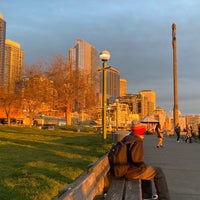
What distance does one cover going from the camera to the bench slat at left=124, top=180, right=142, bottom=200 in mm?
4883

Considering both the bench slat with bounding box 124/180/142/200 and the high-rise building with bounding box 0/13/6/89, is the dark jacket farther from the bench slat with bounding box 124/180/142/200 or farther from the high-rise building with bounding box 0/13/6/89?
the high-rise building with bounding box 0/13/6/89

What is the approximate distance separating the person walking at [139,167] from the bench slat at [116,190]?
187 mm

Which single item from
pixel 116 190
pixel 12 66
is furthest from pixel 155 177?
pixel 12 66

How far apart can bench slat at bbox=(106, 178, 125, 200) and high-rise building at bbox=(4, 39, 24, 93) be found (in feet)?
147

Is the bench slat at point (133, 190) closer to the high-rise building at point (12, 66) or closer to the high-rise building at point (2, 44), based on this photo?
the high-rise building at point (12, 66)

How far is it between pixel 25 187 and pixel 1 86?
181 ft

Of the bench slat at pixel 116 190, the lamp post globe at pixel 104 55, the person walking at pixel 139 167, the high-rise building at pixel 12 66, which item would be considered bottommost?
the bench slat at pixel 116 190

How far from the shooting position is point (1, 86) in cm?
5894

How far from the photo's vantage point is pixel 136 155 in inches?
219

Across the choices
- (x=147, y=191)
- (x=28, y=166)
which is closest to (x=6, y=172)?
(x=28, y=166)

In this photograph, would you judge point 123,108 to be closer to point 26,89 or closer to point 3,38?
point 3,38

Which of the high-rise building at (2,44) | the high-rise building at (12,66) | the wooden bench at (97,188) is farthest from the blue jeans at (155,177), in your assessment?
the high-rise building at (2,44)

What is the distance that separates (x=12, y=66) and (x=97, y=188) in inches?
2471

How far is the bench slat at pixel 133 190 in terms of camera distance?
4.88 metres
